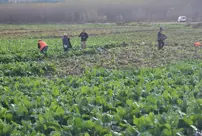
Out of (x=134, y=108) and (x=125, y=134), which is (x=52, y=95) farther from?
(x=125, y=134)

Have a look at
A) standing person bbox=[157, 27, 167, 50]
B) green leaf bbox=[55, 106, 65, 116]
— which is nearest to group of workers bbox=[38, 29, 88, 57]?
standing person bbox=[157, 27, 167, 50]

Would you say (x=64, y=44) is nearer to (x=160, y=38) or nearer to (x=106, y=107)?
(x=160, y=38)

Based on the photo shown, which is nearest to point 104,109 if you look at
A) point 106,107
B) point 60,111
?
point 106,107

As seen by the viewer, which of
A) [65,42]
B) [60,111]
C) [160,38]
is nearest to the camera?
[60,111]

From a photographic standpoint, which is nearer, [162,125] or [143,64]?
[162,125]

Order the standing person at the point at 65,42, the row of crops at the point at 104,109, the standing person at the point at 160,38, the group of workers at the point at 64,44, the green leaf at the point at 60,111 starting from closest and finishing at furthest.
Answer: the row of crops at the point at 104,109, the green leaf at the point at 60,111, the group of workers at the point at 64,44, the standing person at the point at 65,42, the standing person at the point at 160,38

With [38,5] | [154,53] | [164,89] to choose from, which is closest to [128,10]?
[38,5]

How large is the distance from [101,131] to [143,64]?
10944mm

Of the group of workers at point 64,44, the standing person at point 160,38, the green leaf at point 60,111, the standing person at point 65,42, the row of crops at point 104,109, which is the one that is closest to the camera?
the row of crops at point 104,109

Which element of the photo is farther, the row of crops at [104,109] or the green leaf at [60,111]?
the green leaf at [60,111]

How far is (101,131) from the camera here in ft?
19.7

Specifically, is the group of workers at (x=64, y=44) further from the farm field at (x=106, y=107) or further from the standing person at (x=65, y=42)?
the farm field at (x=106, y=107)

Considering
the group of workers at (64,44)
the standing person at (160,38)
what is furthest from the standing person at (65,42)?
the standing person at (160,38)

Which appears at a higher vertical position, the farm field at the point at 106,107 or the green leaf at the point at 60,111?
the green leaf at the point at 60,111
